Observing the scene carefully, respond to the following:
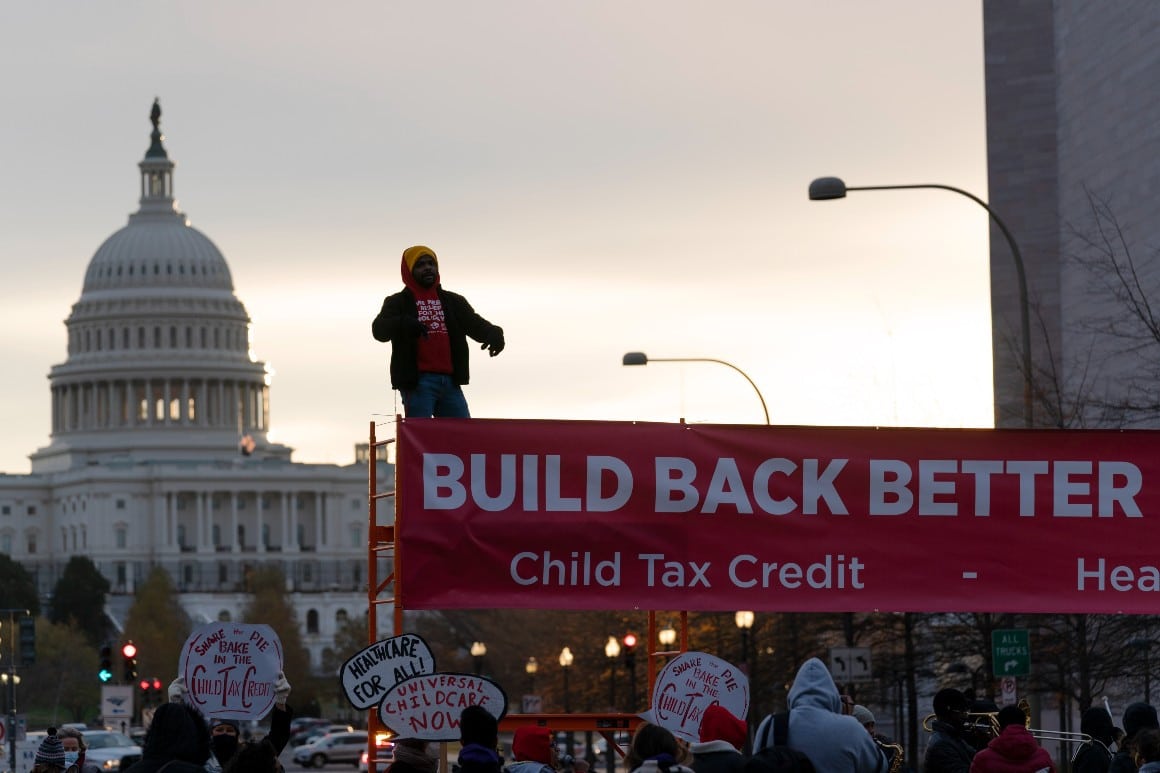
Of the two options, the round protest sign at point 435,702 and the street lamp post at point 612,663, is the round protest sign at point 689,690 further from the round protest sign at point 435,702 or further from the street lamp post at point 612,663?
the street lamp post at point 612,663

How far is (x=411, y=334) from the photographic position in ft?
61.8

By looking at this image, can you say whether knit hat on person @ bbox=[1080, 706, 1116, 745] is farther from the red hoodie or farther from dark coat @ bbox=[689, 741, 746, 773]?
dark coat @ bbox=[689, 741, 746, 773]

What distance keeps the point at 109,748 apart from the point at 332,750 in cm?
3220

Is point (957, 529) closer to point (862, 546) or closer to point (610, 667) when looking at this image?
point (862, 546)

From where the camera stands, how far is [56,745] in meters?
20.1

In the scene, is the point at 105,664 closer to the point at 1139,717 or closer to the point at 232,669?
the point at 232,669

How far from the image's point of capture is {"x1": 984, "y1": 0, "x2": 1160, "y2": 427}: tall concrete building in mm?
54531

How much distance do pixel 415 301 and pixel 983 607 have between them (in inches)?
162

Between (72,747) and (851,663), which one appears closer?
(72,747)

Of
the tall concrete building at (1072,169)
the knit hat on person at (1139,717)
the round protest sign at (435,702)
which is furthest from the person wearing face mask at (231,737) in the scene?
the tall concrete building at (1072,169)

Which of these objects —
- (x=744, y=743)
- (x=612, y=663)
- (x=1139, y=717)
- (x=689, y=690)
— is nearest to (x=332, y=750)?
(x=612, y=663)

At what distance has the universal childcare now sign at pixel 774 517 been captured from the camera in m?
18.1

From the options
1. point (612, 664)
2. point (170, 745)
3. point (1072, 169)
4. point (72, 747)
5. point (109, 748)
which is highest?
point (1072, 169)

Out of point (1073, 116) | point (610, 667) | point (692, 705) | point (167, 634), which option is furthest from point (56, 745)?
point (167, 634)
